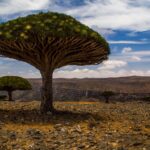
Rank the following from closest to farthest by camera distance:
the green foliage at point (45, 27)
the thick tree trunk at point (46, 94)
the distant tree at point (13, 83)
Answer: the green foliage at point (45, 27) → the thick tree trunk at point (46, 94) → the distant tree at point (13, 83)

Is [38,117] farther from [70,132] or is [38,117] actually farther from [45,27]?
[70,132]

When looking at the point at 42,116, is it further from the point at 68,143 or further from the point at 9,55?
the point at 68,143

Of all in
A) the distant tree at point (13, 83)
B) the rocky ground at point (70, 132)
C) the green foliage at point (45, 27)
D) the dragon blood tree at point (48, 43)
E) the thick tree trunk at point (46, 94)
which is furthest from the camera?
the distant tree at point (13, 83)

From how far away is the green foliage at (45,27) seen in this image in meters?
18.0

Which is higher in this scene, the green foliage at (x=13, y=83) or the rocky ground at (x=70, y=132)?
the green foliage at (x=13, y=83)

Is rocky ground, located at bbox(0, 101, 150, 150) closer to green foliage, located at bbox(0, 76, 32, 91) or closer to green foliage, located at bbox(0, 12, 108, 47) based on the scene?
green foliage, located at bbox(0, 12, 108, 47)

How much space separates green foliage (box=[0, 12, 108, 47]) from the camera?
18.0 m

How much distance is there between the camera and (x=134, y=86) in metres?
102

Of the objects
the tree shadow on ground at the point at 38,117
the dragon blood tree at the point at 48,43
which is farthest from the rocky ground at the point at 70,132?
the dragon blood tree at the point at 48,43

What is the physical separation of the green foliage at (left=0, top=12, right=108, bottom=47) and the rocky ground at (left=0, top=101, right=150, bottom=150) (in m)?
3.67

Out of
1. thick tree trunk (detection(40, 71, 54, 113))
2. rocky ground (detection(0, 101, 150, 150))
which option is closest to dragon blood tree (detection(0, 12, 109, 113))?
thick tree trunk (detection(40, 71, 54, 113))

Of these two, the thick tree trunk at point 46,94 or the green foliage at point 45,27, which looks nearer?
the green foliage at point 45,27

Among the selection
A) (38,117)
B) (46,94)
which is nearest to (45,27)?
(46,94)

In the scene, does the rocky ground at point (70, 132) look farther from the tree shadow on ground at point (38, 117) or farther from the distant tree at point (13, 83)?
the distant tree at point (13, 83)
